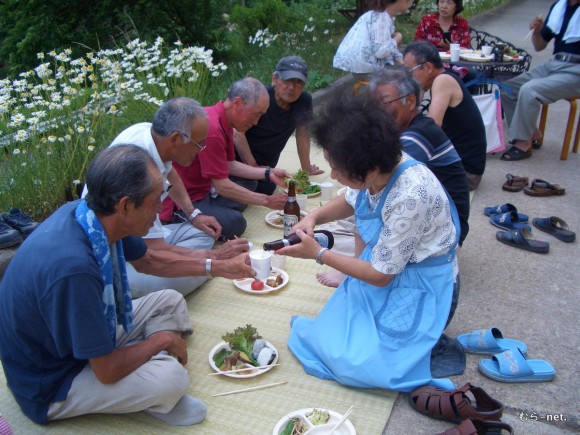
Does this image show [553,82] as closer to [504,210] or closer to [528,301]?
[504,210]

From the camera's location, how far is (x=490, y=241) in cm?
467

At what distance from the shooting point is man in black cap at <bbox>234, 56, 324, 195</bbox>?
4.87 metres

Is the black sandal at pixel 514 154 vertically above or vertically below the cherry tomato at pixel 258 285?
below

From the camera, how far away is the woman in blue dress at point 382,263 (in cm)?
266

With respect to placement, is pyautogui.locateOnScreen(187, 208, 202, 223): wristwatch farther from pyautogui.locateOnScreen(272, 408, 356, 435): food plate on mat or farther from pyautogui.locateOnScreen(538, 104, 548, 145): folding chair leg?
pyautogui.locateOnScreen(538, 104, 548, 145): folding chair leg

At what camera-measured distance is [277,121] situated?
204 inches

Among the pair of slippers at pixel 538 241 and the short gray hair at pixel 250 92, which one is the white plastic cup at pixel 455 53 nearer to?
the pair of slippers at pixel 538 241

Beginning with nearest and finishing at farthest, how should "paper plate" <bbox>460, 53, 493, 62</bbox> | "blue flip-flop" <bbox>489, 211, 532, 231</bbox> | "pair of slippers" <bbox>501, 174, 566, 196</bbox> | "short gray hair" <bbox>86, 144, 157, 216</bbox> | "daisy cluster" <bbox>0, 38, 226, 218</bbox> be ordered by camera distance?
"short gray hair" <bbox>86, 144, 157, 216</bbox>
"daisy cluster" <bbox>0, 38, 226, 218</bbox>
"blue flip-flop" <bbox>489, 211, 532, 231</bbox>
"pair of slippers" <bbox>501, 174, 566, 196</bbox>
"paper plate" <bbox>460, 53, 493, 62</bbox>

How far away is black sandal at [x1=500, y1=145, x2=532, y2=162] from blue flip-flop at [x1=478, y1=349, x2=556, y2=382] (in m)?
3.84

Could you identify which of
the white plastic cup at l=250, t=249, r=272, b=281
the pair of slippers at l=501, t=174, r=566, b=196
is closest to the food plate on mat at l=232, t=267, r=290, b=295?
the white plastic cup at l=250, t=249, r=272, b=281

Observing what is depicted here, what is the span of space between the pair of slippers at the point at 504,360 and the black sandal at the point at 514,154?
3.65 m

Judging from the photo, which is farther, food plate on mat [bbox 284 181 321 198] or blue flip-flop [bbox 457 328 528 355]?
food plate on mat [bbox 284 181 321 198]

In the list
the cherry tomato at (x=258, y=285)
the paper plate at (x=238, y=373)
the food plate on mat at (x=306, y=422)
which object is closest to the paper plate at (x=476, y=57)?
the cherry tomato at (x=258, y=285)

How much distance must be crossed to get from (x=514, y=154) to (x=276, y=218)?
10.5 ft
